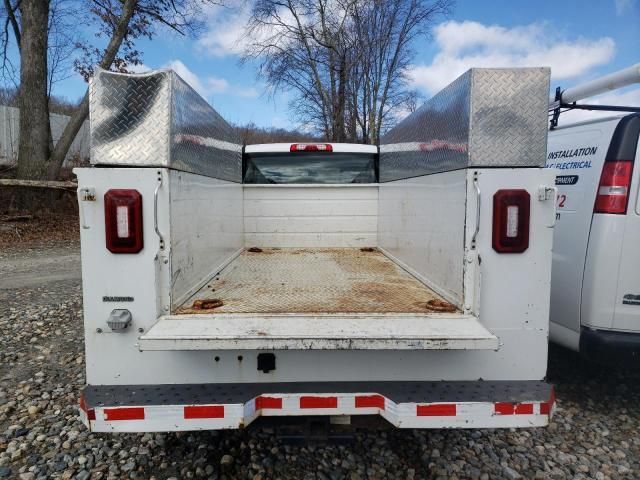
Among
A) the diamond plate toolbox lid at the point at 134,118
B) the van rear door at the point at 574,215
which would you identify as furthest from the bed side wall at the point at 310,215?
the diamond plate toolbox lid at the point at 134,118

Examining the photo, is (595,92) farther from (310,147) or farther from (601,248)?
(310,147)

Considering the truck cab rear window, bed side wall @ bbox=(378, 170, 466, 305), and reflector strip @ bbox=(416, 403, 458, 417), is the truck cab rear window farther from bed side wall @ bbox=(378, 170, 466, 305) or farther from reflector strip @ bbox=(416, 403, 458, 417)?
reflector strip @ bbox=(416, 403, 458, 417)

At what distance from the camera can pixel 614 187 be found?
3.09m

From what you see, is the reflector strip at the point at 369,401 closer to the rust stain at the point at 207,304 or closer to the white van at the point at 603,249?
the rust stain at the point at 207,304

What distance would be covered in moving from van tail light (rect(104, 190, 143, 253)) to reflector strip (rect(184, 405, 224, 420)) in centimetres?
80

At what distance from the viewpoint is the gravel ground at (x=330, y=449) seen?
2.60 meters

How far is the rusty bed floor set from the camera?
2324mm

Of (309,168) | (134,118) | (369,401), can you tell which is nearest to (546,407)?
(369,401)

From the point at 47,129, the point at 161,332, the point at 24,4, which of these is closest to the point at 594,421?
the point at 161,332

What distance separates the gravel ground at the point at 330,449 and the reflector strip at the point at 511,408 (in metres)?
0.79

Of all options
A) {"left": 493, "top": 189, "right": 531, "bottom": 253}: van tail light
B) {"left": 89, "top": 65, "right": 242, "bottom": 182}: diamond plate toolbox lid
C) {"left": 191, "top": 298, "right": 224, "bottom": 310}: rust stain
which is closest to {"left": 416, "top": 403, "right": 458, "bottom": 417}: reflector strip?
{"left": 493, "top": 189, "right": 531, "bottom": 253}: van tail light

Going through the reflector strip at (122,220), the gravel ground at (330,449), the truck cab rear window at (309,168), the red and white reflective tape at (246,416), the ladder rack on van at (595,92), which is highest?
the ladder rack on van at (595,92)

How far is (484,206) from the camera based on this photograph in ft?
6.96

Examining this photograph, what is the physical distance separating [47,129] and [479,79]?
1581 centimetres
